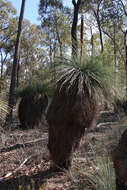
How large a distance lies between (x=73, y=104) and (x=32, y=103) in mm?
5276

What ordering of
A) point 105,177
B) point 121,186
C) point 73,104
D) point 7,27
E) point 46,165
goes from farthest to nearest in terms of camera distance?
1. point 7,27
2. point 46,165
3. point 73,104
4. point 105,177
5. point 121,186

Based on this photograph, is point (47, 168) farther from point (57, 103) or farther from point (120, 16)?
point (120, 16)

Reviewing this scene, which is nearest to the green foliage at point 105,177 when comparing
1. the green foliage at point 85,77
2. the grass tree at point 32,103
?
the green foliage at point 85,77

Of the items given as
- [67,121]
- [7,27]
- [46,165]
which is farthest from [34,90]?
[7,27]

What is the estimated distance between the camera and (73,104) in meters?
4.14

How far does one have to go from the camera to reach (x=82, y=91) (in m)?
4.16

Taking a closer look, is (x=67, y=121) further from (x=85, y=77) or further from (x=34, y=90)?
(x=34, y=90)

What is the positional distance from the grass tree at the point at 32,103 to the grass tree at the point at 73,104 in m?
4.62

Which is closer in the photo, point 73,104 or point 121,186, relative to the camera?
point 121,186

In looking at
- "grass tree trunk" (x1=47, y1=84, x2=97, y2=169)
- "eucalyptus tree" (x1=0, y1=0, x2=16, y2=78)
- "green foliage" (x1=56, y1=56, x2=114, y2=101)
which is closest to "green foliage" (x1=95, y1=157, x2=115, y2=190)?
"grass tree trunk" (x1=47, y1=84, x2=97, y2=169)

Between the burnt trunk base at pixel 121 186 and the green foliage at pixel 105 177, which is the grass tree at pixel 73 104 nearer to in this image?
the green foliage at pixel 105 177

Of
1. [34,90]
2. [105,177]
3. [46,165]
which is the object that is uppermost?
[34,90]

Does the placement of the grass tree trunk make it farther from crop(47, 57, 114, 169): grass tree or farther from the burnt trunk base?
the burnt trunk base

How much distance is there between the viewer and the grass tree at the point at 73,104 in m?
4.14
